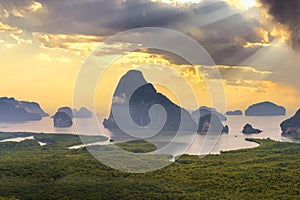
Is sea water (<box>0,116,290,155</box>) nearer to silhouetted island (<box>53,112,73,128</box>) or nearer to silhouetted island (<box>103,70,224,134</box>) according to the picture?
silhouetted island (<box>53,112,73,128</box>)

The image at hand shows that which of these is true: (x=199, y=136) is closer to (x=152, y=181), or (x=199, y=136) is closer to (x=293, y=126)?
(x=293, y=126)

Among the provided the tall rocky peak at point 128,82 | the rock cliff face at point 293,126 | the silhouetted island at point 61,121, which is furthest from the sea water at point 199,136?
the tall rocky peak at point 128,82

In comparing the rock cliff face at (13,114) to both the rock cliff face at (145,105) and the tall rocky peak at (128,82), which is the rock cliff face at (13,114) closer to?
the tall rocky peak at (128,82)

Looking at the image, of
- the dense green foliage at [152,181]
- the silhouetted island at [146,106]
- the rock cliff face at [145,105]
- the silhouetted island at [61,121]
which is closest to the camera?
the dense green foliage at [152,181]

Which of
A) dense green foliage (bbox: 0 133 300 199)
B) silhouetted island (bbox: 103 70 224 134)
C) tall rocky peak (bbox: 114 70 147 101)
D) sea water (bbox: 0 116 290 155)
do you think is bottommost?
dense green foliage (bbox: 0 133 300 199)

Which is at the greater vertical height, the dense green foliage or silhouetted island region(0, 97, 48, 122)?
silhouetted island region(0, 97, 48, 122)

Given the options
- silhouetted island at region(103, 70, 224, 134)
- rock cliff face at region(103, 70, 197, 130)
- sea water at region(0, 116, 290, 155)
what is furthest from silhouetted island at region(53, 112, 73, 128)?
rock cliff face at region(103, 70, 197, 130)

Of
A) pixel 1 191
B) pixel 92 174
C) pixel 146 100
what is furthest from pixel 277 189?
pixel 146 100

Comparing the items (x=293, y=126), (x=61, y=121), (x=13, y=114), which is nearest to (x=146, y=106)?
(x=61, y=121)

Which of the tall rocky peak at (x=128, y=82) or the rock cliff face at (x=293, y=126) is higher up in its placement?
the tall rocky peak at (x=128, y=82)

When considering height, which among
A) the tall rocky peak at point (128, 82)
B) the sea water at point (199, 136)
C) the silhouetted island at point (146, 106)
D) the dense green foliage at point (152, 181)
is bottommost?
the dense green foliage at point (152, 181)

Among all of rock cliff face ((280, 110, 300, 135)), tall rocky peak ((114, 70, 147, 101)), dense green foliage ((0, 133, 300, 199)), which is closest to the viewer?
Result: dense green foliage ((0, 133, 300, 199))

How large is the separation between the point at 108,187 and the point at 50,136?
59.8 m

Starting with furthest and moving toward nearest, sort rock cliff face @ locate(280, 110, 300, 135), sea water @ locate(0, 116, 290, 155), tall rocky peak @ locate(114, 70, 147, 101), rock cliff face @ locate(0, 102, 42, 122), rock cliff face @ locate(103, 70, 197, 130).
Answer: rock cliff face @ locate(0, 102, 42, 122) < tall rocky peak @ locate(114, 70, 147, 101) < rock cliff face @ locate(103, 70, 197, 130) < rock cliff face @ locate(280, 110, 300, 135) < sea water @ locate(0, 116, 290, 155)
